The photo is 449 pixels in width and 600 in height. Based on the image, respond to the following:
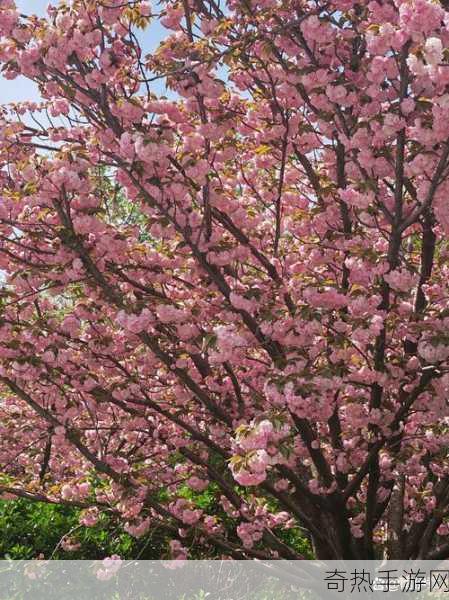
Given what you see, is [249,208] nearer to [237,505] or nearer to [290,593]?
[237,505]

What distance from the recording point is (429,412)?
15.8ft

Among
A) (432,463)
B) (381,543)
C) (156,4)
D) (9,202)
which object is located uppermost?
(156,4)

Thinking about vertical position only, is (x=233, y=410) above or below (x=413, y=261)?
below

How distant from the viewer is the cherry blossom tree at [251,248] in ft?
12.7

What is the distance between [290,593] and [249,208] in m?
3.89

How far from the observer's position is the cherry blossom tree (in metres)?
3.87

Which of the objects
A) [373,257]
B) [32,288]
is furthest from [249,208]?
[32,288]

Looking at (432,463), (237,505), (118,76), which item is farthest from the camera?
(432,463)

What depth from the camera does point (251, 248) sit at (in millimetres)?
4930

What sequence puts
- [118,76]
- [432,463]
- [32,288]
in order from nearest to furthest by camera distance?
[118,76] → [32,288] → [432,463]

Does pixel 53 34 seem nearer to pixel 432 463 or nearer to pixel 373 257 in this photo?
pixel 373 257

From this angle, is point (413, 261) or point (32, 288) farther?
point (413, 261)

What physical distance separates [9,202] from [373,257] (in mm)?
2751

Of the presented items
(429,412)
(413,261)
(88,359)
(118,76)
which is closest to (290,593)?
(429,412)
